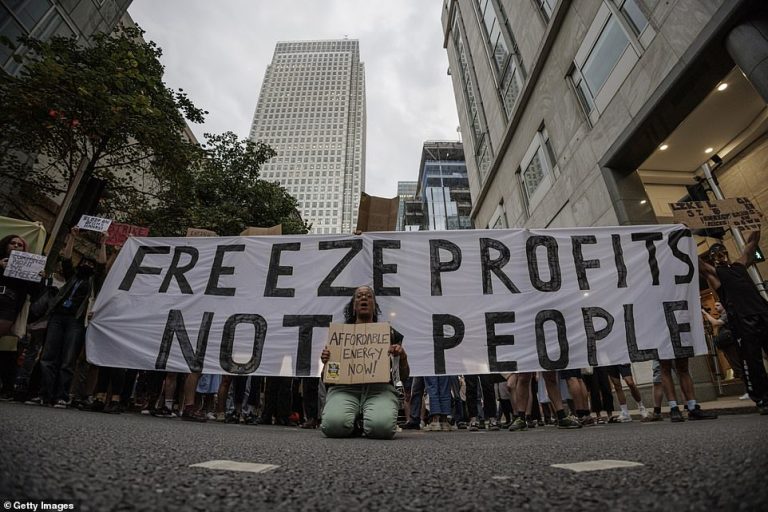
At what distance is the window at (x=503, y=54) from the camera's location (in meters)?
13.1

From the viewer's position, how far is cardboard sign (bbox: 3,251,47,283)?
4035 mm

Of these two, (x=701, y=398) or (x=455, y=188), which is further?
(x=455, y=188)

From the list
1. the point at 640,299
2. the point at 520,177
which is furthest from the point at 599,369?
the point at 520,177

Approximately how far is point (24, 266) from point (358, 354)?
168 inches

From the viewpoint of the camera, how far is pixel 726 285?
3.96m

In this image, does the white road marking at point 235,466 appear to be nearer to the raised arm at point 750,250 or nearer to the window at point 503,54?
the raised arm at point 750,250

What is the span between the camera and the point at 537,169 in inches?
465

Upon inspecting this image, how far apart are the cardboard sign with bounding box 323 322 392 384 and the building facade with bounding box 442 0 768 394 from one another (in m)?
5.96

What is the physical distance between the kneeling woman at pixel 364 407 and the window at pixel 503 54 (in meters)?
12.4

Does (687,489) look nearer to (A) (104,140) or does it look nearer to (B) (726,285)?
(B) (726,285)

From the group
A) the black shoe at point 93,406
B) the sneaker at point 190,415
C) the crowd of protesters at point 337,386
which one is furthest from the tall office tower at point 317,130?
the black shoe at point 93,406

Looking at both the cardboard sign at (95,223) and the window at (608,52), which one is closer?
the cardboard sign at (95,223)

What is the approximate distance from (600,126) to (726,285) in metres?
5.89
